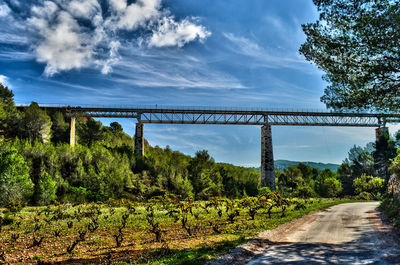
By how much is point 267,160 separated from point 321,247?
1603 inches

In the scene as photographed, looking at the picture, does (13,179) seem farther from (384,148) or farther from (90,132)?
(384,148)

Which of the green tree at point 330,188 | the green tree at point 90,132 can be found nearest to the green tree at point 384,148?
the green tree at point 330,188

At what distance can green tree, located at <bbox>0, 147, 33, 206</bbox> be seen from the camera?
3136cm

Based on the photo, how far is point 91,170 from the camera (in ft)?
130

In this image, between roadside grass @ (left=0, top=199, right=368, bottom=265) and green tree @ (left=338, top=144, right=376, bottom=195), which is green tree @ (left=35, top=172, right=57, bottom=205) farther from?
green tree @ (left=338, top=144, right=376, bottom=195)

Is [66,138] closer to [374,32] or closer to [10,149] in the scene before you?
[10,149]

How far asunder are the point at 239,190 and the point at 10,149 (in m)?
39.5

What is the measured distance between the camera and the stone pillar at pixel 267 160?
50572 millimetres

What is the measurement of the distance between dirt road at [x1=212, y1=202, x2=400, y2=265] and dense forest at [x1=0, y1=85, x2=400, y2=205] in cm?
2970

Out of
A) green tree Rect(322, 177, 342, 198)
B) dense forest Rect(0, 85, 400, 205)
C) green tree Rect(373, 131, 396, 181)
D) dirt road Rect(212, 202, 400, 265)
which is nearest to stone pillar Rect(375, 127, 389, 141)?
green tree Rect(373, 131, 396, 181)

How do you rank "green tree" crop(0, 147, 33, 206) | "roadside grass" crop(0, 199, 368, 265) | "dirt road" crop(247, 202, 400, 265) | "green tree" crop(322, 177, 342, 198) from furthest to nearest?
"green tree" crop(322, 177, 342, 198)
"green tree" crop(0, 147, 33, 206)
"roadside grass" crop(0, 199, 368, 265)
"dirt road" crop(247, 202, 400, 265)

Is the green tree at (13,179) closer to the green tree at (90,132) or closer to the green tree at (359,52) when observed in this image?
the green tree at (90,132)

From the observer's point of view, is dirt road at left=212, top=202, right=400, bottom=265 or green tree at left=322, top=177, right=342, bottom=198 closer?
dirt road at left=212, top=202, right=400, bottom=265

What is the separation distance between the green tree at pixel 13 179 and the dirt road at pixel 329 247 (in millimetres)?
31789
